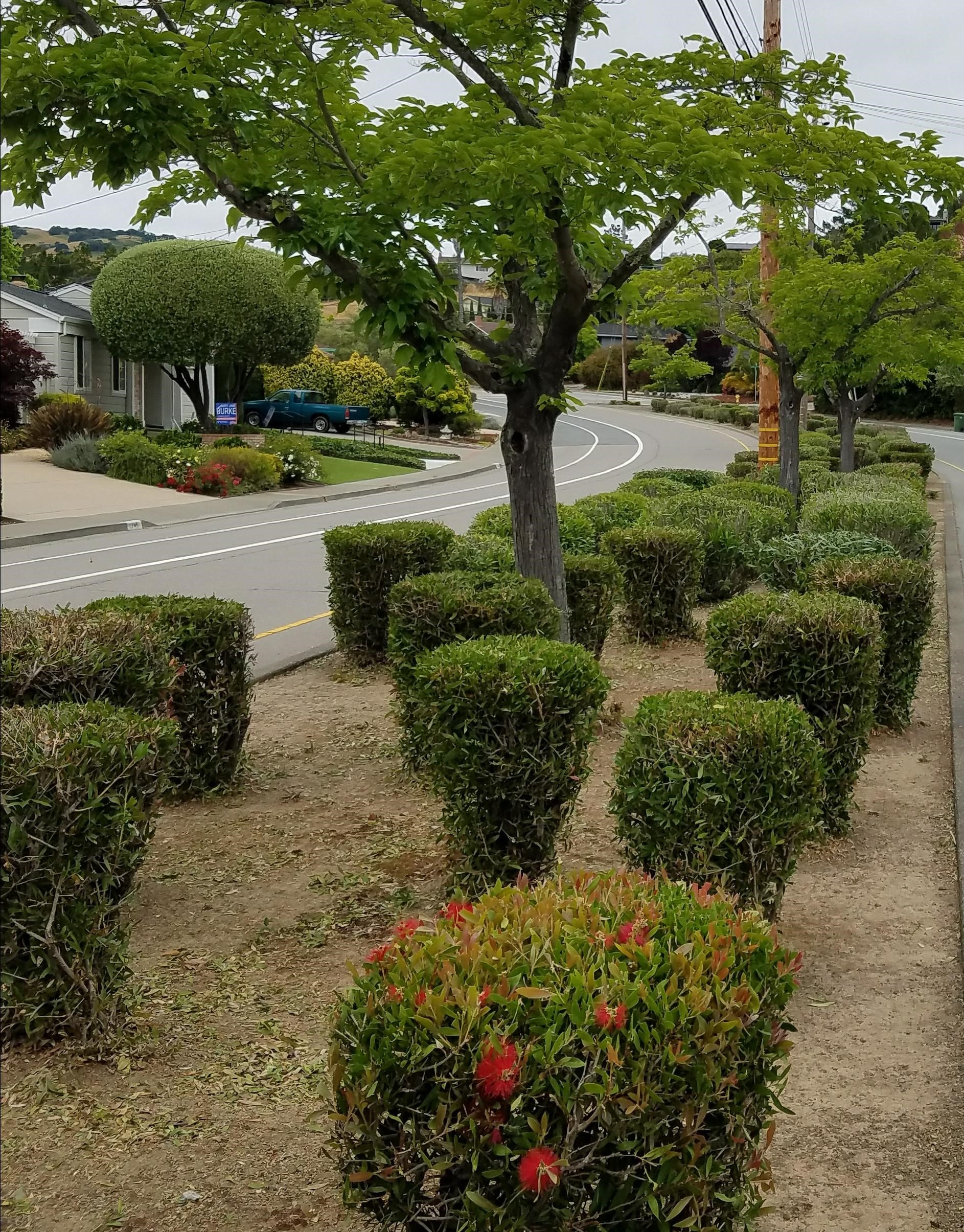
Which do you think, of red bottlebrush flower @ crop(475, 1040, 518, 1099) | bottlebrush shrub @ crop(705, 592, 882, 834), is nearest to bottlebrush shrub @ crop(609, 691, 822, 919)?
bottlebrush shrub @ crop(705, 592, 882, 834)

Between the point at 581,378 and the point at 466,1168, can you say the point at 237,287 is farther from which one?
the point at 581,378

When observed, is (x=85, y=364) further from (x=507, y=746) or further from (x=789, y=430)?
(x=507, y=746)

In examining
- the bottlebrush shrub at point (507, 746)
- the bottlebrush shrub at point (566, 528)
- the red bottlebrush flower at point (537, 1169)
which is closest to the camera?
the red bottlebrush flower at point (537, 1169)

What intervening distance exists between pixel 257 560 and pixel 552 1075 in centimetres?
1438

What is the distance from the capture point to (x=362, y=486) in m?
29.0

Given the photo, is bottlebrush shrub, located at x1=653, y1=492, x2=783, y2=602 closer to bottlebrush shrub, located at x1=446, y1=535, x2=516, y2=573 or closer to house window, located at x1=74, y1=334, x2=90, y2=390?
bottlebrush shrub, located at x1=446, y1=535, x2=516, y2=573

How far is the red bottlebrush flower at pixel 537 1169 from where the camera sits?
2.21m

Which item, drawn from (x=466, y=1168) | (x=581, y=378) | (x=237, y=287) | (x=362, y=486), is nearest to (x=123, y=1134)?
(x=466, y=1168)

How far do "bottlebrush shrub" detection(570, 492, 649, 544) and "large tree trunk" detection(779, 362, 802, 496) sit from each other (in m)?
3.97

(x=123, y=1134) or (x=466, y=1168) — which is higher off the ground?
(x=466, y=1168)

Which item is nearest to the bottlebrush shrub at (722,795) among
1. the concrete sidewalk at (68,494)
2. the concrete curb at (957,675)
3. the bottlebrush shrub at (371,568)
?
the concrete curb at (957,675)

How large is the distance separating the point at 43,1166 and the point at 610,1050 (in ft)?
5.92

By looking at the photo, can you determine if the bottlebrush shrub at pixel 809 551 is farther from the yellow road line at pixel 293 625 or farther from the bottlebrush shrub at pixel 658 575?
the yellow road line at pixel 293 625

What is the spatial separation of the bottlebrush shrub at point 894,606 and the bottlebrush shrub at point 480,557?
2.09m
